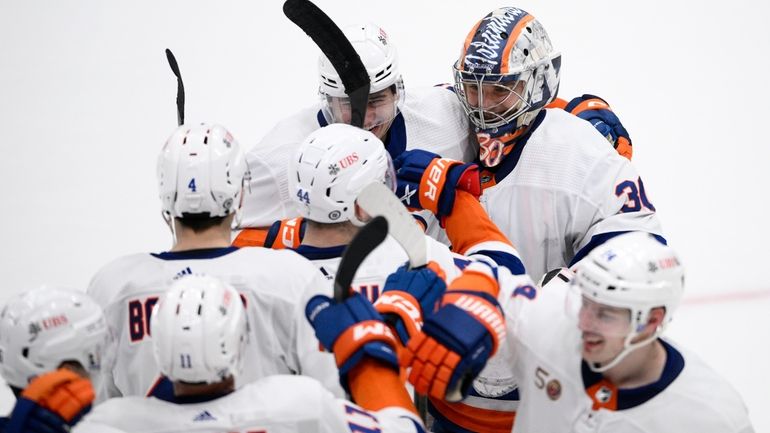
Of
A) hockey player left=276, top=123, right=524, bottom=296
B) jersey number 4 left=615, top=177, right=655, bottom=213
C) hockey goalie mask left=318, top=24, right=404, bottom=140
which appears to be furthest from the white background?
hockey player left=276, top=123, right=524, bottom=296

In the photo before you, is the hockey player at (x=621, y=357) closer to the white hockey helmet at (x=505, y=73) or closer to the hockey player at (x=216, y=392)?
the hockey player at (x=216, y=392)

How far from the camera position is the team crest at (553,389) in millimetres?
2670

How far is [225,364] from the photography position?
7.47 ft

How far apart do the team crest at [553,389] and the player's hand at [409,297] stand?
1.06 ft

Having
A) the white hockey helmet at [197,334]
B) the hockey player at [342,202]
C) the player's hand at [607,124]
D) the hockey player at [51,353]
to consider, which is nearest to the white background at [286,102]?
the player's hand at [607,124]

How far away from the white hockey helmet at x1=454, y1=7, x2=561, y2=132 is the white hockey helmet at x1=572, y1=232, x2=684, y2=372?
4.00 feet

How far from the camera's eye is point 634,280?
95.5 inches

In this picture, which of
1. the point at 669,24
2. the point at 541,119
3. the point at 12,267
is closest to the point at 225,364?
the point at 541,119

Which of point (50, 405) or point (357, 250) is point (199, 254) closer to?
point (357, 250)

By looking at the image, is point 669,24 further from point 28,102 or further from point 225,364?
point 225,364

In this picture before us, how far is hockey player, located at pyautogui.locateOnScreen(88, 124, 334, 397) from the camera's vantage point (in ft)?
8.84

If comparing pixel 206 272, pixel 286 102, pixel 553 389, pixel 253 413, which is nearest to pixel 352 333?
pixel 253 413

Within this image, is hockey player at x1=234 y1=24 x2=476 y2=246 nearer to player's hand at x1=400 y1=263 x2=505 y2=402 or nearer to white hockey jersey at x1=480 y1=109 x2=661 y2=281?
white hockey jersey at x1=480 y1=109 x2=661 y2=281

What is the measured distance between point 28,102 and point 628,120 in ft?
11.2
